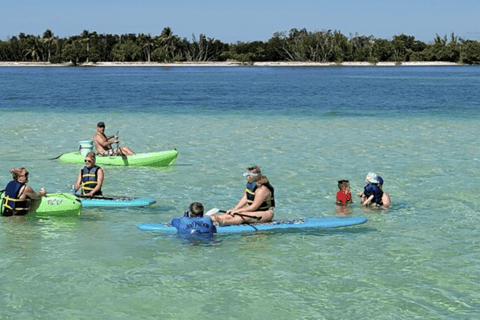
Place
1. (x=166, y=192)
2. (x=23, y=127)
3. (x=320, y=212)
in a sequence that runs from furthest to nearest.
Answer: (x=23, y=127)
(x=166, y=192)
(x=320, y=212)

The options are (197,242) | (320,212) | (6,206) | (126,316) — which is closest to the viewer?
(126,316)

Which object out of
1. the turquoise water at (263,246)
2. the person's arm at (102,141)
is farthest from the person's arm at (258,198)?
the person's arm at (102,141)

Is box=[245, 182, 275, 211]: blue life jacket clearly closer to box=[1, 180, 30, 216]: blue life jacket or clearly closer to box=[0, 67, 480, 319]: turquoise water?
box=[0, 67, 480, 319]: turquoise water

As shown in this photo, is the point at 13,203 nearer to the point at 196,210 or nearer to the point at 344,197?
the point at 196,210

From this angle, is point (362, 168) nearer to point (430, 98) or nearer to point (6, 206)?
point (6, 206)

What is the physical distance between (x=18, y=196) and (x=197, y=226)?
4.16 metres

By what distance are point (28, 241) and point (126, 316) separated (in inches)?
179

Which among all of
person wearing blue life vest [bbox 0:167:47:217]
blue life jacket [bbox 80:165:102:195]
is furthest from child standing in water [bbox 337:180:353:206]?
person wearing blue life vest [bbox 0:167:47:217]

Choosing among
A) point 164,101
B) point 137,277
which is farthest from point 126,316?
point 164,101

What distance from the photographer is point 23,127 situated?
36.5 m

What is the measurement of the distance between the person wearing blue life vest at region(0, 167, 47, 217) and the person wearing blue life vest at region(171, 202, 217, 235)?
3165 millimetres

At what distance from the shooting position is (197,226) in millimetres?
13188

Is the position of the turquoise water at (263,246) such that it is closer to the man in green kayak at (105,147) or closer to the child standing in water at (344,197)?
the child standing in water at (344,197)

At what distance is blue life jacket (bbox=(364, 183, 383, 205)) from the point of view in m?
16.0
